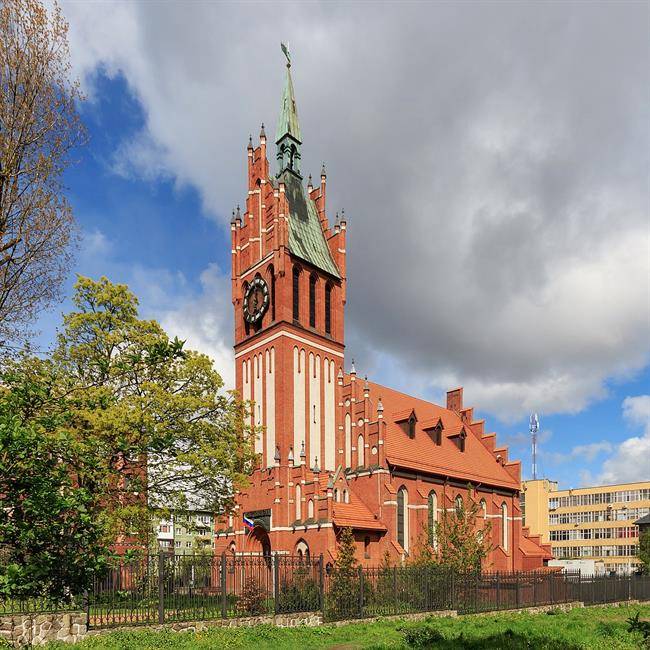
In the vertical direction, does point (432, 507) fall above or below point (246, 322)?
below

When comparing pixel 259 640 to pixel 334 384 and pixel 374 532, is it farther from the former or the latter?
pixel 334 384

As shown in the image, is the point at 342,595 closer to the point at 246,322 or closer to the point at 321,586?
the point at 321,586

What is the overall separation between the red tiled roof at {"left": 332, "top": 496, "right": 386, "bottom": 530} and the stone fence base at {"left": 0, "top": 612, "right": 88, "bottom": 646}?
56.4 feet

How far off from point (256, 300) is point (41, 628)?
2605 cm

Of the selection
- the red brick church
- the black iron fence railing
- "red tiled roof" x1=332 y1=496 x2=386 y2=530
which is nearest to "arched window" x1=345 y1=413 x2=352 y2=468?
the red brick church

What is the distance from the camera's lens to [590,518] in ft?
328

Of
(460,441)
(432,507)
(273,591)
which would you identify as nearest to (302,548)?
(273,591)

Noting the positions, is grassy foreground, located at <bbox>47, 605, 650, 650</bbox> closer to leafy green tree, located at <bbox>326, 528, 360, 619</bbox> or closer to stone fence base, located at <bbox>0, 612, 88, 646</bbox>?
stone fence base, located at <bbox>0, 612, 88, 646</bbox>

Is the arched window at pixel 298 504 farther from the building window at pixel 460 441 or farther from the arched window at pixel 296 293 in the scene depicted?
the building window at pixel 460 441

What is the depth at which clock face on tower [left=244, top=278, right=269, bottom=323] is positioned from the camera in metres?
40.2

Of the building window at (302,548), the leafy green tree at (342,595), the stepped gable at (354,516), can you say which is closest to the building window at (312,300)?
the stepped gable at (354,516)

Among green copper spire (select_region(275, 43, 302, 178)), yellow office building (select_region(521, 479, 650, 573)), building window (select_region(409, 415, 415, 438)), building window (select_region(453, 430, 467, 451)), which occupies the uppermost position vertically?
green copper spire (select_region(275, 43, 302, 178))

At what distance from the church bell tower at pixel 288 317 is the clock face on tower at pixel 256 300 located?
0.20 ft

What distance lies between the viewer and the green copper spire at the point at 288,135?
46.6 m
